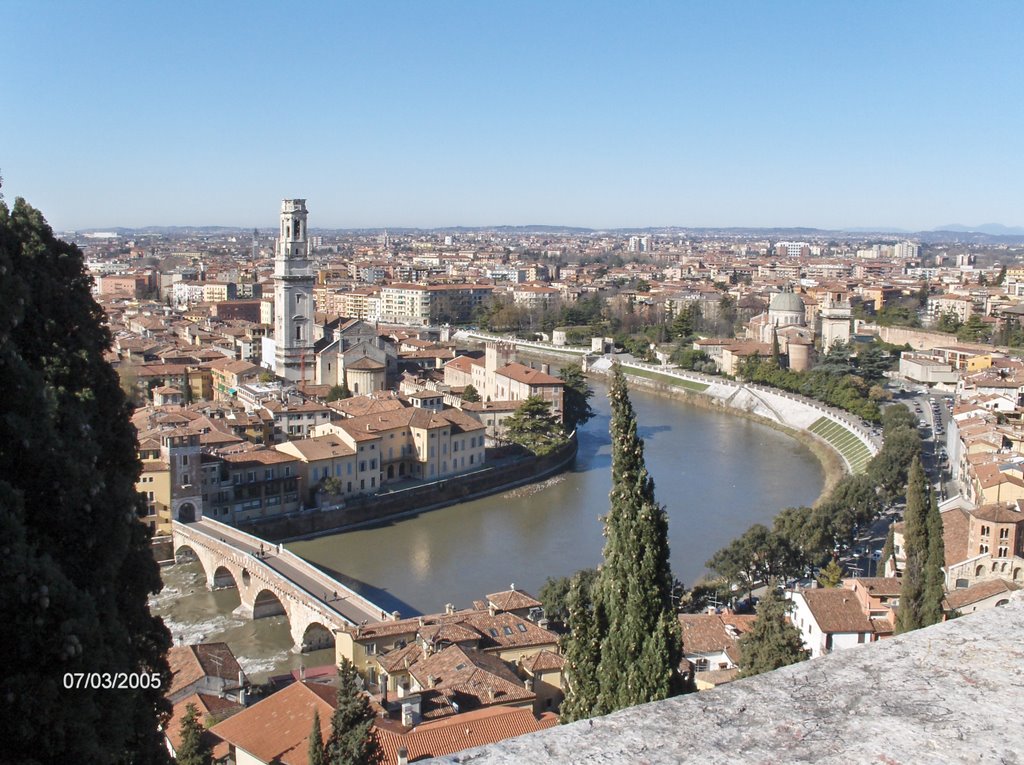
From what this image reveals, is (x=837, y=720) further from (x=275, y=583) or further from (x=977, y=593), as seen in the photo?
(x=275, y=583)

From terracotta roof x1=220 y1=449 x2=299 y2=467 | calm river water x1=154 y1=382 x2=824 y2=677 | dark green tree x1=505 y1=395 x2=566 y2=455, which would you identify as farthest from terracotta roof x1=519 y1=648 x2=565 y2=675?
dark green tree x1=505 y1=395 x2=566 y2=455

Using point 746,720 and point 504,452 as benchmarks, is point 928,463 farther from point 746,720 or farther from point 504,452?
point 746,720

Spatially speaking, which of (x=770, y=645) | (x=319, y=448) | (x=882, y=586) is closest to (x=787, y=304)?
(x=319, y=448)

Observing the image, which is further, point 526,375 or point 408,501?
point 526,375

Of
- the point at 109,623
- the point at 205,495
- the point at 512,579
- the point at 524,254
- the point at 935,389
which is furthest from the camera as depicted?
the point at 524,254

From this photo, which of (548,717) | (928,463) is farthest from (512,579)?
(928,463)
